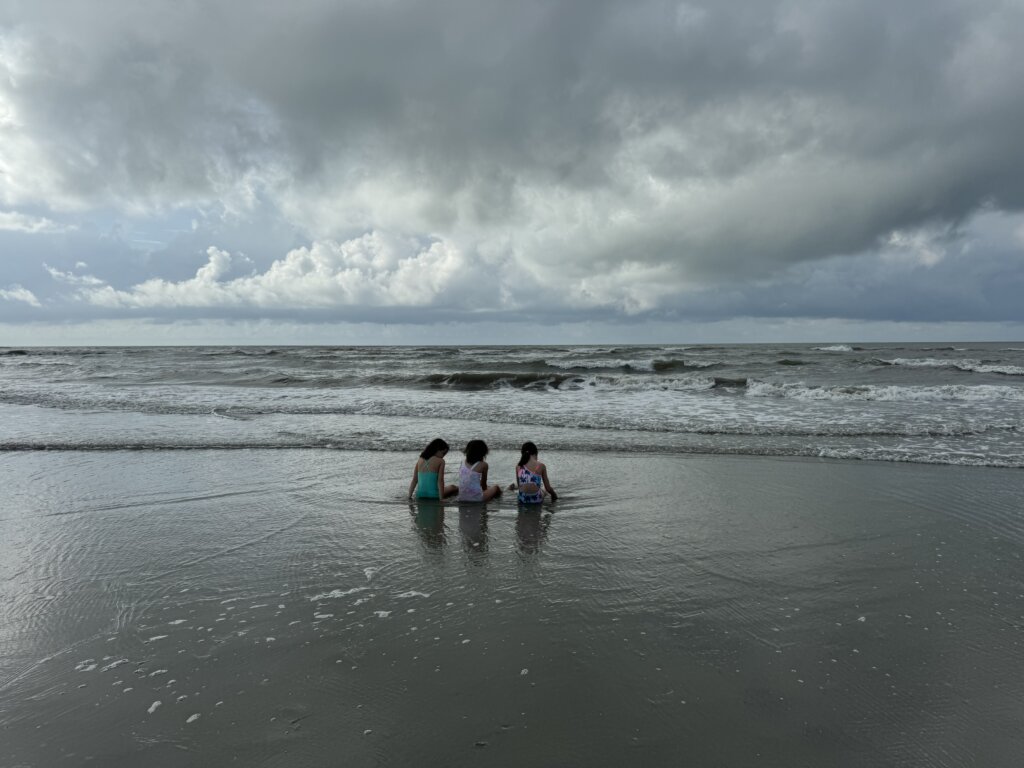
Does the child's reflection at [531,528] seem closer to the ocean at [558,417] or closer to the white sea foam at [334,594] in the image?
the white sea foam at [334,594]

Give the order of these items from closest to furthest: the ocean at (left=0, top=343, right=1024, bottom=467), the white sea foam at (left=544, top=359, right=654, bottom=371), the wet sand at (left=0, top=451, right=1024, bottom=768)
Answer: the wet sand at (left=0, top=451, right=1024, bottom=768) → the ocean at (left=0, top=343, right=1024, bottom=467) → the white sea foam at (left=544, top=359, right=654, bottom=371)

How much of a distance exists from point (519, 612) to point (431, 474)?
3.99 meters

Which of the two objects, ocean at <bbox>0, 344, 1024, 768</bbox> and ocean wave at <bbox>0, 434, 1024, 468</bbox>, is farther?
ocean wave at <bbox>0, 434, 1024, 468</bbox>

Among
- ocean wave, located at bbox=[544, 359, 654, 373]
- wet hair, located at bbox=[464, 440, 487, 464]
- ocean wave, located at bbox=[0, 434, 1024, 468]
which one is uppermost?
wet hair, located at bbox=[464, 440, 487, 464]

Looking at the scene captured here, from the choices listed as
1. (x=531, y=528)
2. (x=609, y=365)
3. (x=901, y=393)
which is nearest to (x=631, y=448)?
(x=531, y=528)

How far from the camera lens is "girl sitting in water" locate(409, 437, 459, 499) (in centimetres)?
832

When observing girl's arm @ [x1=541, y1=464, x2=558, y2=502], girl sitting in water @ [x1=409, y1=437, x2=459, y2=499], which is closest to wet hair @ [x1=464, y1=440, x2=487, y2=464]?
girl sitting in water @ [x1=409, y1=437, x2=459, y2=499]

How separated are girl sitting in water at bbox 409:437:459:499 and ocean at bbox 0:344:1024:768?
195 mm

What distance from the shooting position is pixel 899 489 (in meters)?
8.48

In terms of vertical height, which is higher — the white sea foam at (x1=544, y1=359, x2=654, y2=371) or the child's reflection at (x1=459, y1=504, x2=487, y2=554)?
the white sea foam at (x1=544, y1=359, x2=654, y2=371)

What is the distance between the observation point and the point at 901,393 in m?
21.1

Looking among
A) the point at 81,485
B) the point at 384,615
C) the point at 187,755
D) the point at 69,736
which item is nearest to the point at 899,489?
the point at 384,615

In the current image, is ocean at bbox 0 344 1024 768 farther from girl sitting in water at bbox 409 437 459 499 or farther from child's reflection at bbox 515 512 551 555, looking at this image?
girl sitting in water at bbox 409 437 459 499

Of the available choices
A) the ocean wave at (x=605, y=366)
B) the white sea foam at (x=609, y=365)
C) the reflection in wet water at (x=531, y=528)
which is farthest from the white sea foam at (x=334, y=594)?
the white sea foam at (x=609, y=365)
